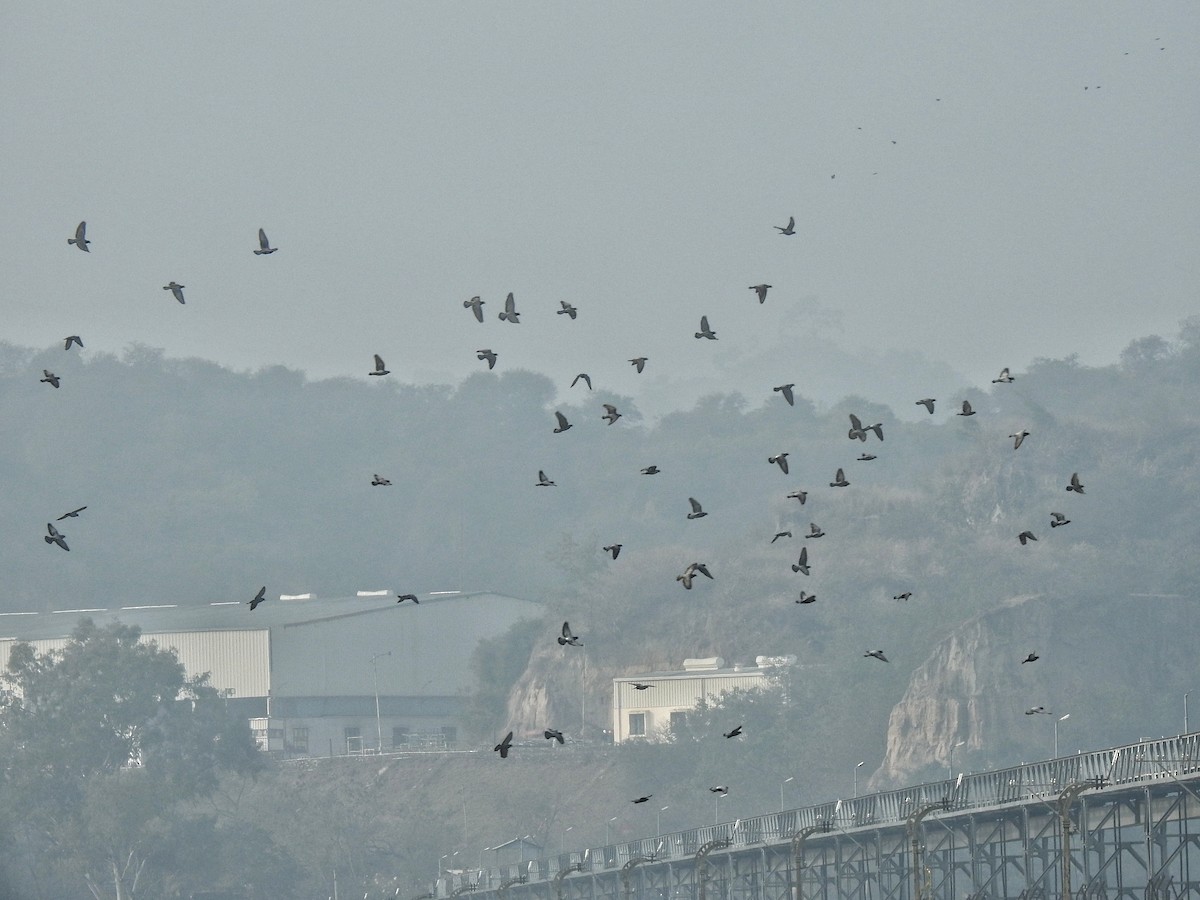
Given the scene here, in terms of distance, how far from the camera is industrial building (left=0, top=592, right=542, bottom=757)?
594 ft

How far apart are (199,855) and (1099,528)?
3218 inches

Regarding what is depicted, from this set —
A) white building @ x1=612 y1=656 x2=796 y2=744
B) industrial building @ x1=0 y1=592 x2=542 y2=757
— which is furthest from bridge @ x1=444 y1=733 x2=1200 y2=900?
industrial building @ x1=0 y1=592 x2=542 y2=757

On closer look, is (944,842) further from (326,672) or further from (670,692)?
(326,672)

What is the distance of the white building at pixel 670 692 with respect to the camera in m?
167

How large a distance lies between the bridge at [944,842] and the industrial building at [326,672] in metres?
53.2

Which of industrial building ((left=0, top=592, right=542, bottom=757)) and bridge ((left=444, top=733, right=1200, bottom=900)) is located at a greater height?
industrial building ((left=0, top=592, right=542, bottom=757))

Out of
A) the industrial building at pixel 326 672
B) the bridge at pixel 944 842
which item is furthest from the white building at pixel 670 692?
the bridge at pixel 944 842

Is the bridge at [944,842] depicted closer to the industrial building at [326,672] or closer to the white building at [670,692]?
the white building at [670,692]

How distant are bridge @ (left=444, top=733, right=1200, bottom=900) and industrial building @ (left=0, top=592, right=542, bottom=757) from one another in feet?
174

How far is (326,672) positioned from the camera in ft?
599

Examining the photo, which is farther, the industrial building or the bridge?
the industrial building

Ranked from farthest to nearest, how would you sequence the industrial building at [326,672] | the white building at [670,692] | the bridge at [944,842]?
1. the industrial building at [326,672]
2. the white building at [670,692]
3. the bridge at [944,842]

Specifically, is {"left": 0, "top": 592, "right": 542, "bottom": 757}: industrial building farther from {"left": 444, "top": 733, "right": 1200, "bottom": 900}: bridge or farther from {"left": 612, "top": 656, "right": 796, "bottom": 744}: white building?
{"left": 444, "top": 733, "right": 1200, "bottom": 900}: bridge

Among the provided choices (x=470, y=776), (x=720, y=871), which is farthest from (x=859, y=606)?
(x=720, y=871)
